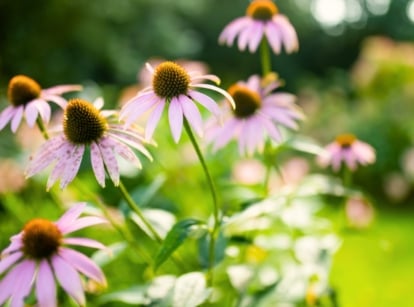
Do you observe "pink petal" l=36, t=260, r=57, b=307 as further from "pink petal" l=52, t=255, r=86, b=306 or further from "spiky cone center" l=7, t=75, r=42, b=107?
"spiky cone center" l=7, t=75, r=42, b=107

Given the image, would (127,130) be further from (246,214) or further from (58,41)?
(58,41)

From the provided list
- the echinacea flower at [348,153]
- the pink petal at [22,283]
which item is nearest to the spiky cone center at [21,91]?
the pink petal at [22,283]

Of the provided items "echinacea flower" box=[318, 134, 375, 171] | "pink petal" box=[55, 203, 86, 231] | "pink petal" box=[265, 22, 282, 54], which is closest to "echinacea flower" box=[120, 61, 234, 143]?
"pink petal" box=[55, 203, 86, 231]

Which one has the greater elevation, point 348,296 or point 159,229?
point 159,229

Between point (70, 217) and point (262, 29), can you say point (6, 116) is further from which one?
point (262, 29)

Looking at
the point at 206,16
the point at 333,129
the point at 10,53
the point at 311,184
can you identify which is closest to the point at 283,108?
the point at 311,184

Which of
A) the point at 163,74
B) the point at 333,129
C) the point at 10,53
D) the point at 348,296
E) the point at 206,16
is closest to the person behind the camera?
the point at 163,74

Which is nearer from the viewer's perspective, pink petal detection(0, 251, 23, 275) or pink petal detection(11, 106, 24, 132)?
pink petal detection(0, 251, 23, 275)
